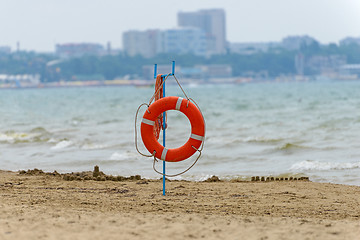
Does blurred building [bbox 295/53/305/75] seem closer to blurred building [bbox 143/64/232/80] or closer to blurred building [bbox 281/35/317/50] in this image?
blurred building [bbox 143/64/232/80]

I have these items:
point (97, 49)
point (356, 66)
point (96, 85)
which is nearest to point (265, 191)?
point (96, 85)

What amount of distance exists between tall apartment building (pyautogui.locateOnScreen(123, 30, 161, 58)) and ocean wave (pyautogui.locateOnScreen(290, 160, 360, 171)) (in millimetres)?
148552

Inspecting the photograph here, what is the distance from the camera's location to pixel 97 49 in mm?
191375

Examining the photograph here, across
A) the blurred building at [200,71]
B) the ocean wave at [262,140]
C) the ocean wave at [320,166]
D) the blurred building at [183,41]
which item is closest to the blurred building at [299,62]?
the blurred building at [200,71]

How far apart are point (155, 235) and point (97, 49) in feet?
623

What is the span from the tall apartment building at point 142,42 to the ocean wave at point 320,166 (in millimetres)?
148552

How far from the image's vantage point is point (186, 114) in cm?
592

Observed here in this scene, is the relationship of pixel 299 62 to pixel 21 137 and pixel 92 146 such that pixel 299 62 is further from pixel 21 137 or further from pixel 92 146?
pixel 92 146

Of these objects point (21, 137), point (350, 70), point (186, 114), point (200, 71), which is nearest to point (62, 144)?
point (21, 137)

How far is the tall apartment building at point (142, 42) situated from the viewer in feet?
533

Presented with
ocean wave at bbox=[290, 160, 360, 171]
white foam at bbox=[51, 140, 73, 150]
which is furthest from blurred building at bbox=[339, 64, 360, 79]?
ocean wave at bbox=[290, 160, 360, 171]

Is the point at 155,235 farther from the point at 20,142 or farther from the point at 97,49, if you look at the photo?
the point at 97,49

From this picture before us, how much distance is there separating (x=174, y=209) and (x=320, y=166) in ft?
14.0

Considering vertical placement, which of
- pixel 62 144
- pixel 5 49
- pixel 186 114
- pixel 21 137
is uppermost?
pixel 5 49
